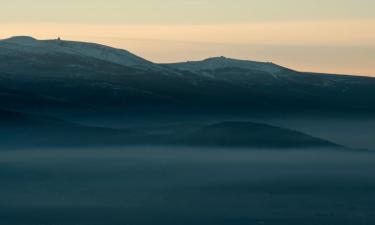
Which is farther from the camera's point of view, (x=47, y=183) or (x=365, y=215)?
(x=47, y=183)

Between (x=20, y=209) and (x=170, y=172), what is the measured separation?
254 feet

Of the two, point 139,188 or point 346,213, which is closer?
point 346,213

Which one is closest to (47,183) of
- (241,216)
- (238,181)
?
(238,181)

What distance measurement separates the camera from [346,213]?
381ft

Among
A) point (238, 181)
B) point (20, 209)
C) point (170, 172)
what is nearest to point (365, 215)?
point (20, 209)

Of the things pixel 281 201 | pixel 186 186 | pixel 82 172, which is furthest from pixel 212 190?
pixel 82 172

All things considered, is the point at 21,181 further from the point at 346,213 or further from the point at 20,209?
the point at 346,213

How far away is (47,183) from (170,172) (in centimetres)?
3737

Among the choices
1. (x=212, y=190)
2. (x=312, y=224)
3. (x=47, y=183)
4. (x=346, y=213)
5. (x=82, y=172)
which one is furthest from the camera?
(x=82, y=172)

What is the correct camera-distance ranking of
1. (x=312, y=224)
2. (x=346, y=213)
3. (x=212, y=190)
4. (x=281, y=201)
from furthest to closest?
1. (x=212, y=190)
2. (x=281, y=201)
3. (x=346, y=213)
4. (x=312, y=224)

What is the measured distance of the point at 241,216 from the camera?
113062 mm

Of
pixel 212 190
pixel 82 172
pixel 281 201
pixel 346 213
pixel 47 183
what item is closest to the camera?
pixel 346 213

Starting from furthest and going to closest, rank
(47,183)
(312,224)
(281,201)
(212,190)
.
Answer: (47,183), (212,190), (281,201), (312,224)

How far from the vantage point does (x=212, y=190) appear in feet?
488
